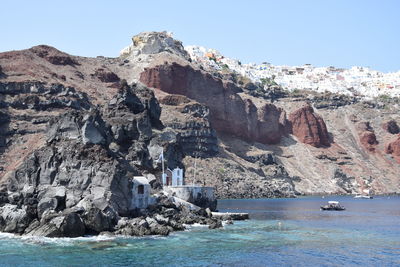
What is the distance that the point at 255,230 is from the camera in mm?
64500

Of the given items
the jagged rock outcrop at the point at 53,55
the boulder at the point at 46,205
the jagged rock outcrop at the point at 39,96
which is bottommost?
the boulder at the point at 46,205

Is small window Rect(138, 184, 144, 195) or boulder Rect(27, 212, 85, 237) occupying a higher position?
small window Rect(138, 184, 144, 195)

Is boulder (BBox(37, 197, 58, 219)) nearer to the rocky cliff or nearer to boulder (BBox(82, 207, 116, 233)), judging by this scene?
the rocky cliff

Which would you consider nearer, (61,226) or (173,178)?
(61,226)

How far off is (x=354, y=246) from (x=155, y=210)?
2360cm

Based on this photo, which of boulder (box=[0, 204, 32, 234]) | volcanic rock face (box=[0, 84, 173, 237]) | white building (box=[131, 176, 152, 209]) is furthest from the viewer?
white building (box=[131, 176, 152, 209])

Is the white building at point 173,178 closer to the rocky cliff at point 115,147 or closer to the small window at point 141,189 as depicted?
the rocky cliff at point 115,147

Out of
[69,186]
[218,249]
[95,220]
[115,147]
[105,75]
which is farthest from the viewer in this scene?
[105,75]

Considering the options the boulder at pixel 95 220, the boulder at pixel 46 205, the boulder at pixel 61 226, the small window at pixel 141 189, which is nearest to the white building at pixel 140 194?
the small window at pixel 141 189

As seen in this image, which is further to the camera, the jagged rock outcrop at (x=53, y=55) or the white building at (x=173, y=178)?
the jagged rock outcrop at (x=53, y=55)

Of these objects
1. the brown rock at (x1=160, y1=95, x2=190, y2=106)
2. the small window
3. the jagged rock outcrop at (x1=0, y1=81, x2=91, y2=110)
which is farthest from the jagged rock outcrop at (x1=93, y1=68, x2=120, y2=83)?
the small window

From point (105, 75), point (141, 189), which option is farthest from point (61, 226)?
point (105, 75)

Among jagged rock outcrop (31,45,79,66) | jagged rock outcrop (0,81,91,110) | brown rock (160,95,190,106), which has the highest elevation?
jagged rock outcrop (31,45,79,66)

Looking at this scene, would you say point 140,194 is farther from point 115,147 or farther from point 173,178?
point 173,178
